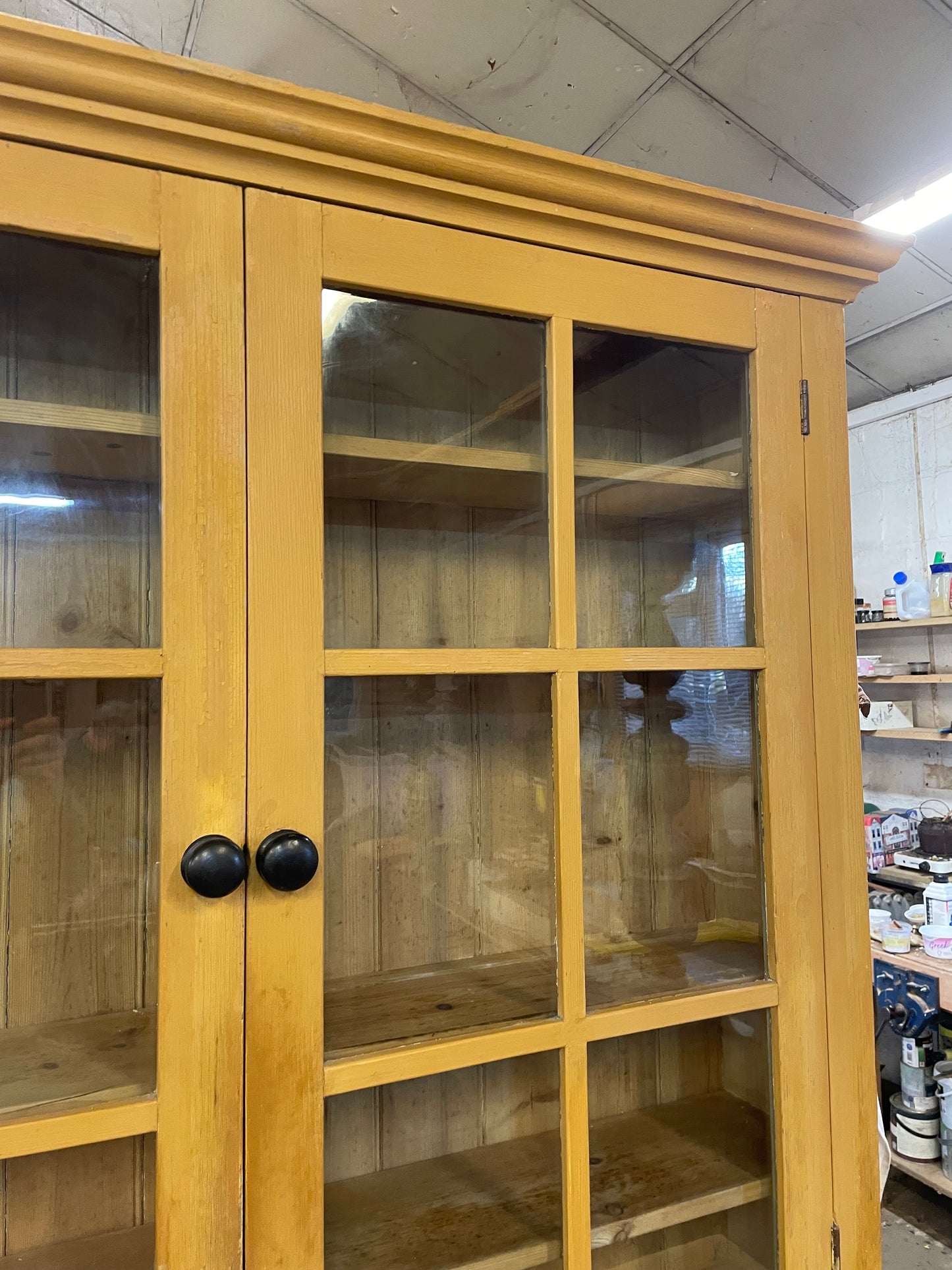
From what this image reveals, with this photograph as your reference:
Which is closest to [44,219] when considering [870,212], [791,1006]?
[791,1006]

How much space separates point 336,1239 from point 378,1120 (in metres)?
0.09

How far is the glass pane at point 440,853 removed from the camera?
692 mm

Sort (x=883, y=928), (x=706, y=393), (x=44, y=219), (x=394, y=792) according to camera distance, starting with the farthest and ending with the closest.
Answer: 1. (x=883, y=928)
2. (x=706, y=393)
3. (x=394, y=792)
4. (x=44, y=219)

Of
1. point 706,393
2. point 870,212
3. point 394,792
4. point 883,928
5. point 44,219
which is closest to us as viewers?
point 44,219

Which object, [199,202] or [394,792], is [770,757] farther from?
[199,202]

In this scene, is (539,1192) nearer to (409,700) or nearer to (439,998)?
(439,998)

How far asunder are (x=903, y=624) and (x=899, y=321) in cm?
91

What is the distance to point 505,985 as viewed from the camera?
737 millimetres

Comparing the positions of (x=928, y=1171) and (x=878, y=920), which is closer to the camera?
(x=928, y=1171)

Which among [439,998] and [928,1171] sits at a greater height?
[439,998]

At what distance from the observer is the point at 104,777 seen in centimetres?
64

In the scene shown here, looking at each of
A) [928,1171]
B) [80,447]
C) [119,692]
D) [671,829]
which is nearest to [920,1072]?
[928,1171]

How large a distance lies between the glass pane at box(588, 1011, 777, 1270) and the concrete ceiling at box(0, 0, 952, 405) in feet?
4.51

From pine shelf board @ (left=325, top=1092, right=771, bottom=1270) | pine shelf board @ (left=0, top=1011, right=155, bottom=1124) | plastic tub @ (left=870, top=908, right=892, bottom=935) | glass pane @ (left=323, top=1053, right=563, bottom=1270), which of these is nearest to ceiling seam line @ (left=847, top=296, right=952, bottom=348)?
plastic tub @ (left=870, top=908, right=892, bottom=935)
